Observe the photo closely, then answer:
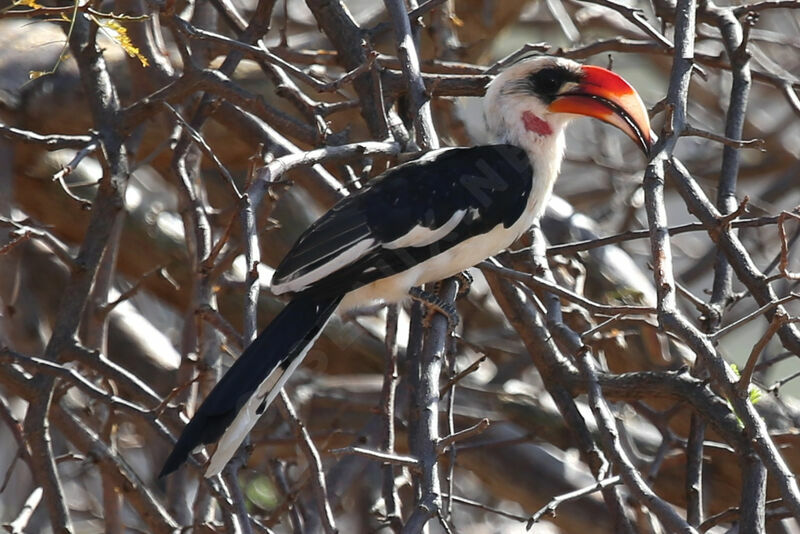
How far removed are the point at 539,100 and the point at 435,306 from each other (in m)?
0.89

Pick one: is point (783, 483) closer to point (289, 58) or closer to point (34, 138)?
point (34, 138)

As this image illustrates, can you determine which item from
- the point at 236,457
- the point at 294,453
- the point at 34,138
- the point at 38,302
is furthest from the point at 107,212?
the point at 38,302

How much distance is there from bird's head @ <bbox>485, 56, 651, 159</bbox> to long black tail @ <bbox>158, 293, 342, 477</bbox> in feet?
2.87

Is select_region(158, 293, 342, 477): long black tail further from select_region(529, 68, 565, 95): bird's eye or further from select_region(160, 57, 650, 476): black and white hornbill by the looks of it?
select_region(529, 68, 565, 95): bird's eye

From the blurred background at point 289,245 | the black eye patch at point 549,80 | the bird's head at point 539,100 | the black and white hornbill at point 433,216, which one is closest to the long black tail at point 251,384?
the black and white hornbill at point 433,216

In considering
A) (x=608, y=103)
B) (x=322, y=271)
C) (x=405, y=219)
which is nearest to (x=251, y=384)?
(x=322, y=271)

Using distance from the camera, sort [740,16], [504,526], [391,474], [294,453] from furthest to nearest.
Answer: [504,526]
[294,453]
[740,16]
[391,474]

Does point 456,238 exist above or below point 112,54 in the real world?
below

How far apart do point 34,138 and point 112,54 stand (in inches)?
75.4

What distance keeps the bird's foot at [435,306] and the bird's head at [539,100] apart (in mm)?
638

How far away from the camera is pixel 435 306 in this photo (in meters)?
2.69

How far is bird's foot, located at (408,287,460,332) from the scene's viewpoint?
2.67m

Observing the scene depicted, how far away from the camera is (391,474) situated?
2.66m

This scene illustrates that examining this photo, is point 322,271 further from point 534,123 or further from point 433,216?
point 534,123
